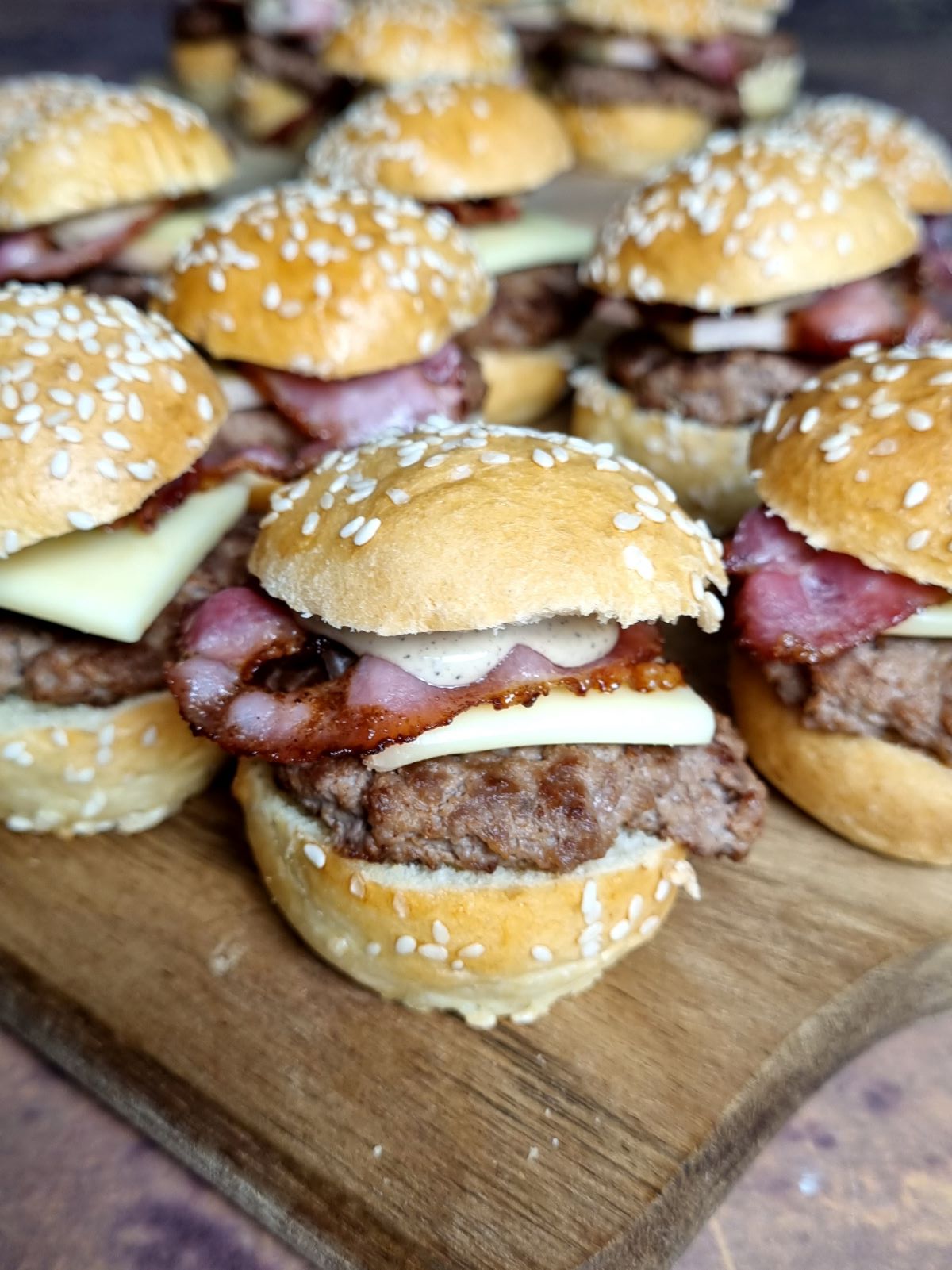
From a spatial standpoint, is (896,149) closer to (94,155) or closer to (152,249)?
(152,249)

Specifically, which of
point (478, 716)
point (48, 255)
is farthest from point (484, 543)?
point (48, 255)

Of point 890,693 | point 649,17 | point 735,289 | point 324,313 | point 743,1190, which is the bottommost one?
point 743,1190

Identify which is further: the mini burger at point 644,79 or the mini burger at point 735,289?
the mini burger at point 644,79

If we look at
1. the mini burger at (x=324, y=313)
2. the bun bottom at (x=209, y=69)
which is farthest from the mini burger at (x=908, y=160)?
the bun bottom at (x=209, y=69)

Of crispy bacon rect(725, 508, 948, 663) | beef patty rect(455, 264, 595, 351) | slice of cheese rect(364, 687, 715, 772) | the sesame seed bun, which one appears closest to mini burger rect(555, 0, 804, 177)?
beef patty rect(455, 264, 595, 351)

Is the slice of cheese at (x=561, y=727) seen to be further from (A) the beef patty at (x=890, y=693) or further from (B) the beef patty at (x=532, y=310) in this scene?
(B) the beef patty at (x=532, y=310)
